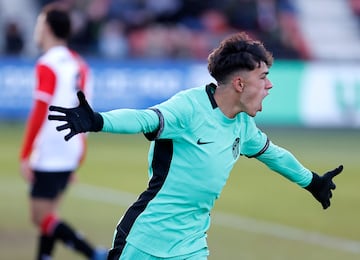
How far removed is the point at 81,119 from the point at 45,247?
464 centimetres

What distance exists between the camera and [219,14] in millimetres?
26672

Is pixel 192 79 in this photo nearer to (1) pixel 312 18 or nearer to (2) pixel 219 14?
(2) pixel 219 14

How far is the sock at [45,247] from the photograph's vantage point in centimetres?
959

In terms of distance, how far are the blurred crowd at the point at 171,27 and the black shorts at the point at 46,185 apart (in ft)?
46.7

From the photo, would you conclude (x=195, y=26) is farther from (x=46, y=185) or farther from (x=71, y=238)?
(x=46, y=185)

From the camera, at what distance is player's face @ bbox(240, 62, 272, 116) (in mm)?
5883

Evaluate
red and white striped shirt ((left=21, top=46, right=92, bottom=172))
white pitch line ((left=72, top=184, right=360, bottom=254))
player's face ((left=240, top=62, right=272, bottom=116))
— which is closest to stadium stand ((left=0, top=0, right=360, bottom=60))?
white pitch line ((left=72, top=184, right=360, bottom=254))

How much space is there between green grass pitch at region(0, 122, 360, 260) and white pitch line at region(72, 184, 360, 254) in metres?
0.01

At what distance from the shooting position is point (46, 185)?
9.35 metres

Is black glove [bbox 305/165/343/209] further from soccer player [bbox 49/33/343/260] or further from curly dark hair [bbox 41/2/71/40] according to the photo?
curly dark hair [bbox 41/2/71/40]

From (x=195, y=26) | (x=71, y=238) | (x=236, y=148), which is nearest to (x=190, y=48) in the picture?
(x=195, y=26)

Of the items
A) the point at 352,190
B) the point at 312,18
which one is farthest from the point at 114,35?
the point at 352,190

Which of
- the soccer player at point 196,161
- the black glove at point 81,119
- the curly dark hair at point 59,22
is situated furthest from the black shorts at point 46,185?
the black glove at point 81,119

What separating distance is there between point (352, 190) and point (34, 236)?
5896 mm
